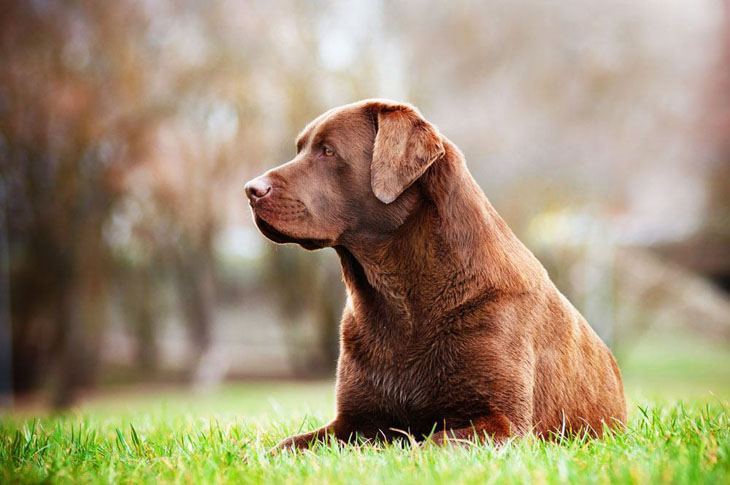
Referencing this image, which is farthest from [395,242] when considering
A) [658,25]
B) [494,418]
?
[658,25]

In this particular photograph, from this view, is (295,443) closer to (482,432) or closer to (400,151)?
(482,432)

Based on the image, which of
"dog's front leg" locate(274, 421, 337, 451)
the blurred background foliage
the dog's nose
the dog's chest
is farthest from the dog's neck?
the blurred background foliage

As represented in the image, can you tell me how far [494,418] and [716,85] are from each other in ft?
66.1

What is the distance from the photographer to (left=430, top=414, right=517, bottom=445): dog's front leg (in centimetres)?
300

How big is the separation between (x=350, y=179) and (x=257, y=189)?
419 mm

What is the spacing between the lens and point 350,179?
→ 11.5 feet

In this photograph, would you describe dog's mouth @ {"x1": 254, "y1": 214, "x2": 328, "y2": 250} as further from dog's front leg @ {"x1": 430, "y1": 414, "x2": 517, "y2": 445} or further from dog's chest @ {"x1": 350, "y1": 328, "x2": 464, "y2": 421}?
dog's front leg @ {"x1": 430, "y1": 414, "x2": 517, "y2": 445}

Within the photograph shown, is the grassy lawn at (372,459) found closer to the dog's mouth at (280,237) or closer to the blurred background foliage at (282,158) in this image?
the dog's mouth at (280,237)

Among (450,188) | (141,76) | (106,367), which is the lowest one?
(106,367)

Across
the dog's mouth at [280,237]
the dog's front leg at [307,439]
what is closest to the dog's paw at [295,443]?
the dog's front leg at [307,439]

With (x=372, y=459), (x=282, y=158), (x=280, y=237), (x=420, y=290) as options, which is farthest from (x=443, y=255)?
(x=282, y=158)

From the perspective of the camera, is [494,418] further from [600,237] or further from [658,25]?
[658,25]

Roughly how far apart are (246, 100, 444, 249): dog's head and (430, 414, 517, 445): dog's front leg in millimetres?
887

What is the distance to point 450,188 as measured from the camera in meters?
3.40
